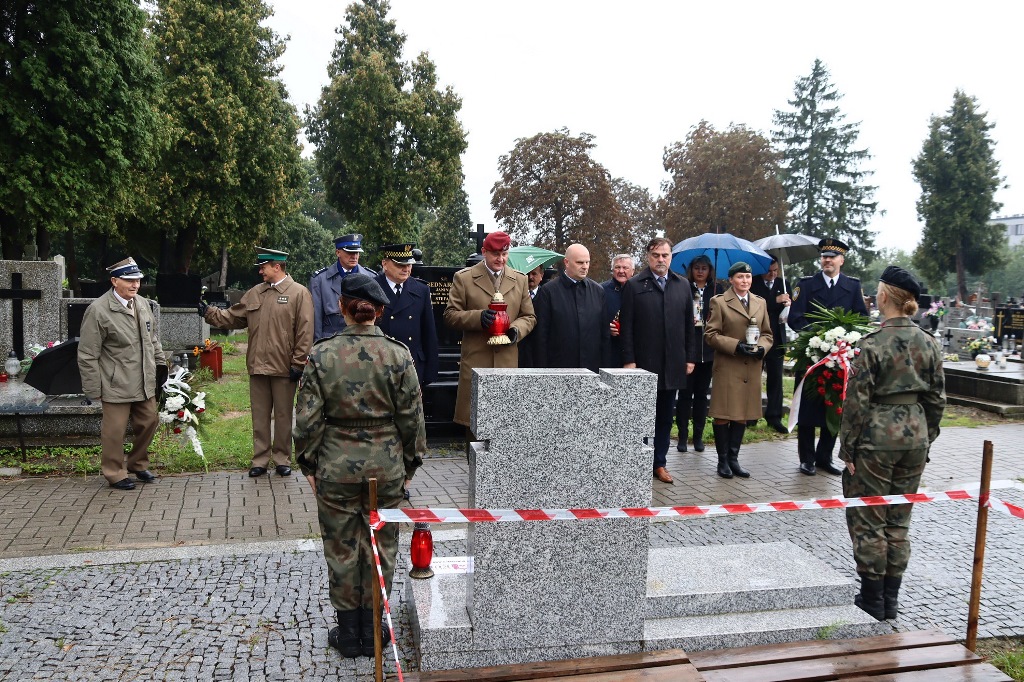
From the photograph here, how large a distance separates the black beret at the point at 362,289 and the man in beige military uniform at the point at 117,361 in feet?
12.2

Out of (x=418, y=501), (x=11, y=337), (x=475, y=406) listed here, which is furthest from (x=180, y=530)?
(x=11, y=337)

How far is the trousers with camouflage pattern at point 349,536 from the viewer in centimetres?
387

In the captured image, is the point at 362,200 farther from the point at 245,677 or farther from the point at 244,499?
the point at 245,677

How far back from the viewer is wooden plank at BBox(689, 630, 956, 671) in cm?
371

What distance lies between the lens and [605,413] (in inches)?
146

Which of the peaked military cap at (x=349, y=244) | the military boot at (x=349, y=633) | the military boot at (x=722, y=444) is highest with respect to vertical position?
the peaked military cap at (x=349, y=244)

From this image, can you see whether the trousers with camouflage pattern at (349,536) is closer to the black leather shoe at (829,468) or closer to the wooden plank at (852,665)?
the wooden plank at (852,665)

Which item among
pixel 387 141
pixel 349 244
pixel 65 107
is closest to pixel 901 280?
pixel 349 244

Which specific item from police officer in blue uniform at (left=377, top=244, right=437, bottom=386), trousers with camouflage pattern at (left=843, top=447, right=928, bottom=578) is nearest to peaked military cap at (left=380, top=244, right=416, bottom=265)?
police officer in blue uniform at (left=377, top=244, right=437, bottom=386)

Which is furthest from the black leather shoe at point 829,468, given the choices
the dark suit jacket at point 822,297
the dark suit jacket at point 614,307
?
the dark suit jacket at point 614,307

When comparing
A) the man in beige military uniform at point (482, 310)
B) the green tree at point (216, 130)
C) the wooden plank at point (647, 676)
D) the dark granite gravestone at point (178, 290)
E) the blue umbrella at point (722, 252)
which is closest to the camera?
the wooden plank at point (647, 676)

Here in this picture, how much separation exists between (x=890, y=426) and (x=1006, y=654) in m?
1.31

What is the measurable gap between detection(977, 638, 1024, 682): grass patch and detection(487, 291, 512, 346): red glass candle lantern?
4.00m

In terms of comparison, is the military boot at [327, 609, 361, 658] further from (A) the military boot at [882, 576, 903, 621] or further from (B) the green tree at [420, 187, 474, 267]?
(B) the green tree at [420, 187, 474, 267]
